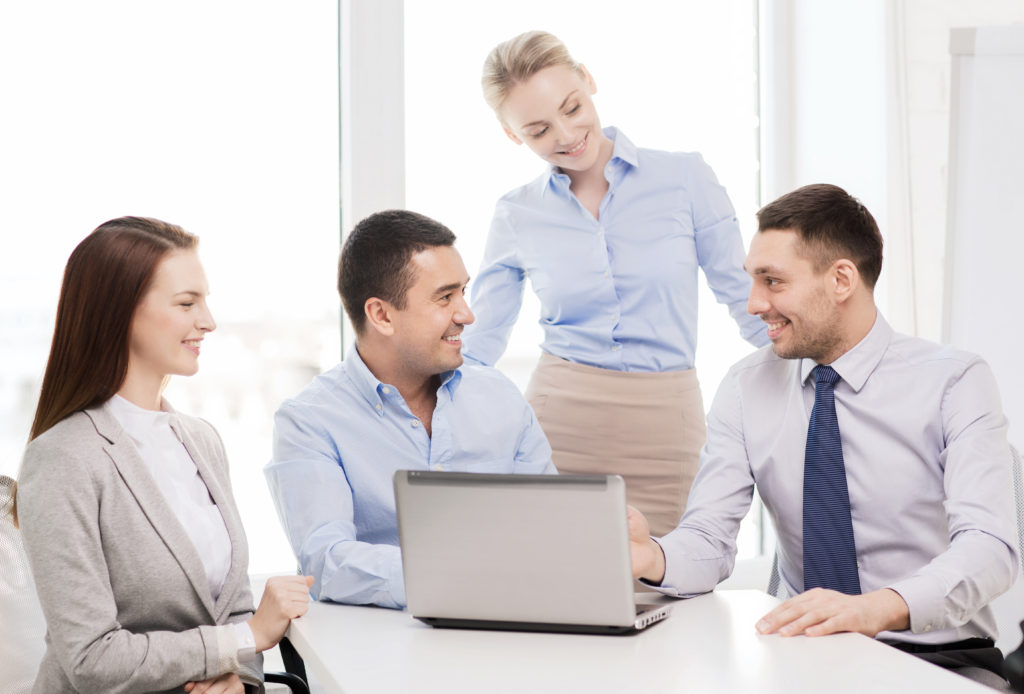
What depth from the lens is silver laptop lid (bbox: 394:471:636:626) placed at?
1.28m

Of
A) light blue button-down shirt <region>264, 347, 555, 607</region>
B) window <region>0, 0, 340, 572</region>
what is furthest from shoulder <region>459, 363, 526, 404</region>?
window <region>0, 0, 340, 572</region>

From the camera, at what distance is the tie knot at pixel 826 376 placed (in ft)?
5.92

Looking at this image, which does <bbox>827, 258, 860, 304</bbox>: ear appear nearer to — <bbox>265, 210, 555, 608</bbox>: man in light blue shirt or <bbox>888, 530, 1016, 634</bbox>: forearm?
<bbox>888, 530, 1016, 634</bbox>: forearm

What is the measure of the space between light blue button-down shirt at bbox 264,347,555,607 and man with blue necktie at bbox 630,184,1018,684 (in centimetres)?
40

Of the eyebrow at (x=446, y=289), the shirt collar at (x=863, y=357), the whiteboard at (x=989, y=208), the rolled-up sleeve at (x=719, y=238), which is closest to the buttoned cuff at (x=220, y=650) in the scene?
the eyebrow at (x=446, y=289)

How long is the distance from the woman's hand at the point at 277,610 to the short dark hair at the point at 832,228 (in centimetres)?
107

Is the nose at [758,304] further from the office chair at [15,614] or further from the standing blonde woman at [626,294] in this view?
the office chair at [15,614]

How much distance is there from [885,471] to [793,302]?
0.34 metres

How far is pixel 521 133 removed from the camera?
2357mm

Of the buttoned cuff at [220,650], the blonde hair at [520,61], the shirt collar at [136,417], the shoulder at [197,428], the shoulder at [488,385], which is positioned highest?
the blonde hair at [520,61]

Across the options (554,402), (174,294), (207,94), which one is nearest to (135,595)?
(174,294)

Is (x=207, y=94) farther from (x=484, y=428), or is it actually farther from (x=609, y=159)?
(x=484, y=428)

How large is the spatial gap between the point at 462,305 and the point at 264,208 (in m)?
1.10

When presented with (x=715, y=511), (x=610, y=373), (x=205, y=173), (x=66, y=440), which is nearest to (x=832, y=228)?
(x=715, y=511)
